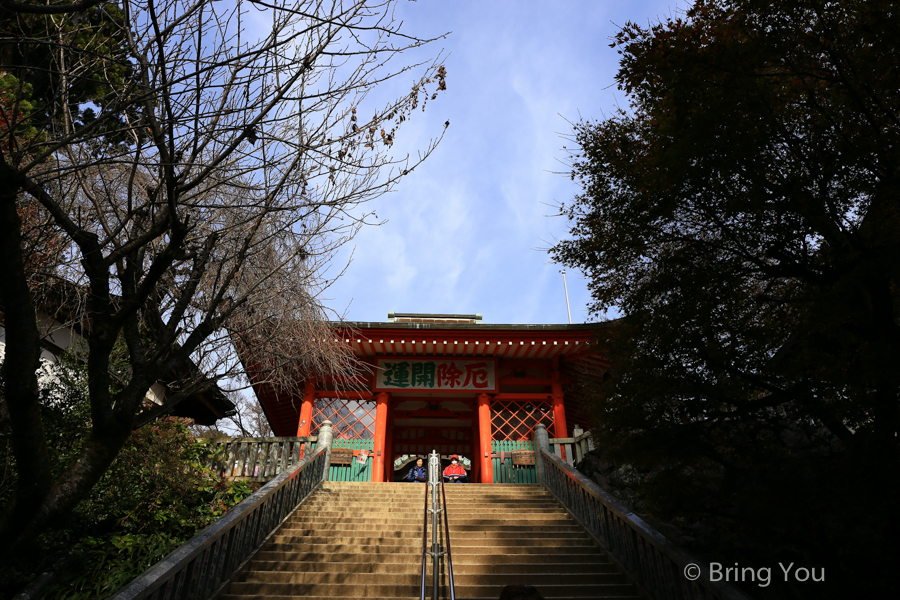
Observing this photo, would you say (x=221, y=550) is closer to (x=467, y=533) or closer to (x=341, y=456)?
(x=467, y=533)

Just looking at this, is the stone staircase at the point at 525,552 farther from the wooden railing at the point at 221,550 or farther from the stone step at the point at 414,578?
the wooden railing at the point at 221,550

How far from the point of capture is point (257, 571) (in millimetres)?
5719

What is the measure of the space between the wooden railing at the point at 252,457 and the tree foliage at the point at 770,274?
6848 millimetres

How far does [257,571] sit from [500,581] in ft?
8.91

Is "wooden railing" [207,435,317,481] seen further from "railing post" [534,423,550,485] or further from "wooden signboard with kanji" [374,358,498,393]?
"railing post" [534,423,550,485]

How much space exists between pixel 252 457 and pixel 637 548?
6.92 metres

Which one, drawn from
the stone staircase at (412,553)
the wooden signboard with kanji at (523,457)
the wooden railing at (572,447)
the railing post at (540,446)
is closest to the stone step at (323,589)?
the stone staircase at (412,553)

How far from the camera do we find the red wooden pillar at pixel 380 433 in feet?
38.7

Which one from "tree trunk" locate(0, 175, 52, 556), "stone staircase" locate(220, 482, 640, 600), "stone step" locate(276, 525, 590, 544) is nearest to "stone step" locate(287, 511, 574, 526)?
"stone staircase" locate(220, 482, 640, 600)

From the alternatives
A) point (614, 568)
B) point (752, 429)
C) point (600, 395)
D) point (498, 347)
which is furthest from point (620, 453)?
point (498, 347)

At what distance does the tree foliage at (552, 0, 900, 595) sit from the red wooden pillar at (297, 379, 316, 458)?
9.03 meters

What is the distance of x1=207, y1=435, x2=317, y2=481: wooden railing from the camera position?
9203mm

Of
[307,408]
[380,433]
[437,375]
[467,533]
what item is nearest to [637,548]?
[467,533]

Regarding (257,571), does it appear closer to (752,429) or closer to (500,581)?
(500,581)
